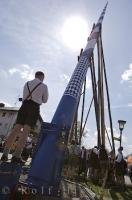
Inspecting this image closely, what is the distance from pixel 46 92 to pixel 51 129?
0.74m

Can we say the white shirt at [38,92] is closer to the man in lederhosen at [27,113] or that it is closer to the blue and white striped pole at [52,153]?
the man in lederhosen at [27,113]

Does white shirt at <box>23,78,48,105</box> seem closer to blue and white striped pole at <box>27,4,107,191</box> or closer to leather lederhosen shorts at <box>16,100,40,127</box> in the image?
leather lederhosen shorts at <box>16,100,40,127</box>

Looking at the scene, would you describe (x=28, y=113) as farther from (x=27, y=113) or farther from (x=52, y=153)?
(x=52, y=153)

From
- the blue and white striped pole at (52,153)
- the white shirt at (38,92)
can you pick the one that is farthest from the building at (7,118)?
the white shirt at (38,92)

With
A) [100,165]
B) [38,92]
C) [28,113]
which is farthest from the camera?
[100,165]

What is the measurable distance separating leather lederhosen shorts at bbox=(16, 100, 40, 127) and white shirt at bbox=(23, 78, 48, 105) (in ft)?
0.32

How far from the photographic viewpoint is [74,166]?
11.8 metres

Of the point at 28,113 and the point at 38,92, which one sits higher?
the point at 38,92

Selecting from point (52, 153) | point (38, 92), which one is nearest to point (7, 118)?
point (38, 92)

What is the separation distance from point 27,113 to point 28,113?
0.02m

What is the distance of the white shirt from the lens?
5426 millimetres

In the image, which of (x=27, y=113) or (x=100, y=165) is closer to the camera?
(x=27, y=113)

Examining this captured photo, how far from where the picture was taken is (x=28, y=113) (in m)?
5.28

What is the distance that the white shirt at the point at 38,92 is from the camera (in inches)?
214
